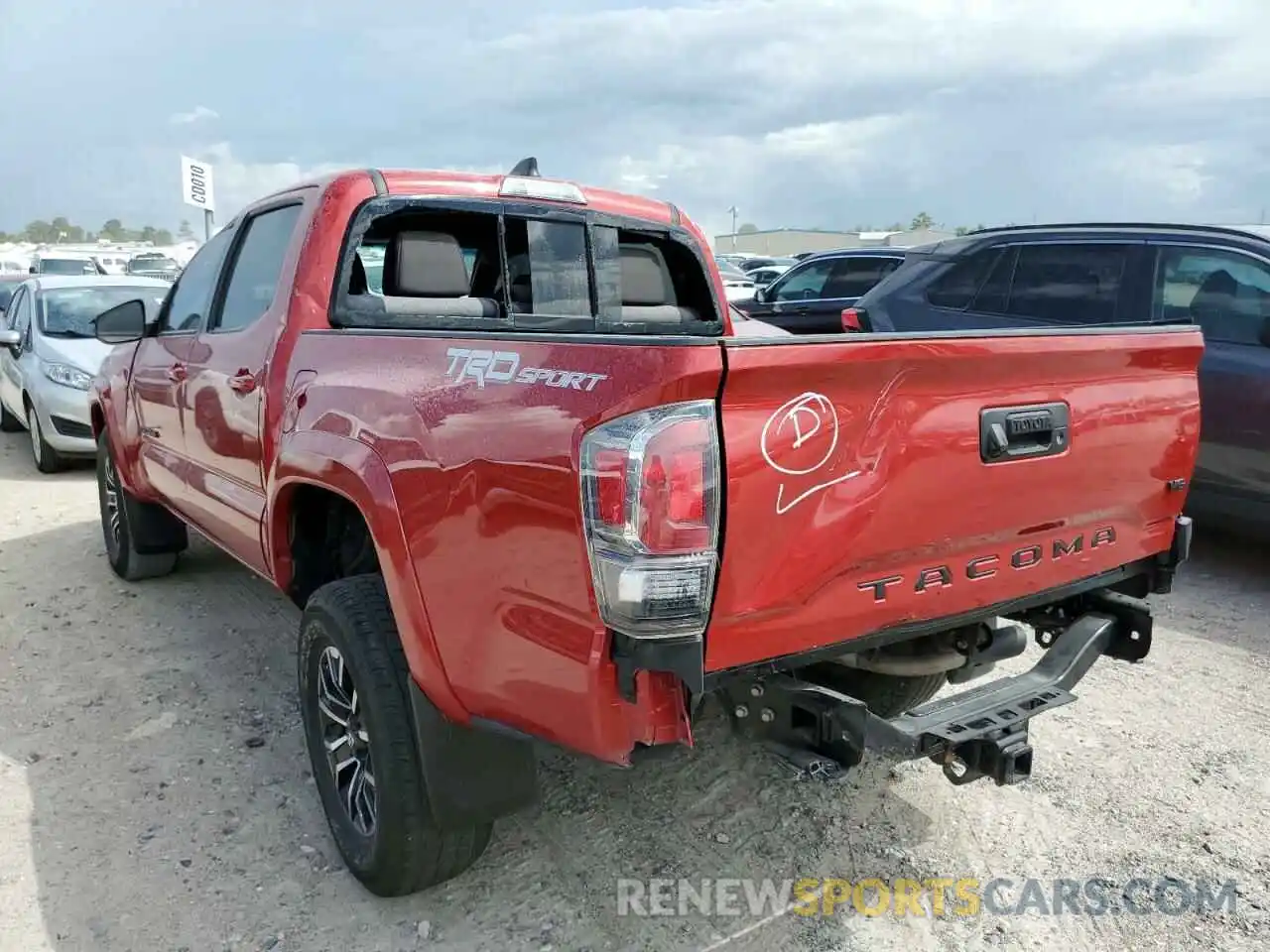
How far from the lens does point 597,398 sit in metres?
1.94

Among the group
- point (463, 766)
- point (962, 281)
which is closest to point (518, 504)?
point (463, 766)

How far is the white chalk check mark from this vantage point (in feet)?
6.43

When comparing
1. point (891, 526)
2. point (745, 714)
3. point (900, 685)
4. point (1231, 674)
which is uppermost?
point (891, 526)

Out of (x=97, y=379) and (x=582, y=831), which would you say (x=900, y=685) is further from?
(x=97, y=379)

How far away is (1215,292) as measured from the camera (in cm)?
530

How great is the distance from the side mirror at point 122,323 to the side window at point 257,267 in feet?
2.87

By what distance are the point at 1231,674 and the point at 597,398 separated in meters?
3.59

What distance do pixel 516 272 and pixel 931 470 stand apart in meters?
2.22

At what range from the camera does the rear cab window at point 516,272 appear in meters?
3.49

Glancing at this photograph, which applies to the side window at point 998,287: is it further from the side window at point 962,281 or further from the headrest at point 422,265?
the headrest at point 422,265

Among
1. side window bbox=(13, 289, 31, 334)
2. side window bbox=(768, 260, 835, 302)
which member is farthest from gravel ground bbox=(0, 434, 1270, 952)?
side window bbox=(768, 260, 835, 302)

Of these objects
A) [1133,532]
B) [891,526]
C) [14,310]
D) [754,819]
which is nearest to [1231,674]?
[1133,532]

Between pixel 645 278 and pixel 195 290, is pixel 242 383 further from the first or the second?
pixel 645 278

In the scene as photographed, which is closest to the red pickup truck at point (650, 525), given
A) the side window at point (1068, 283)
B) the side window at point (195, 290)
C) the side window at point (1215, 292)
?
the side window at point (195, 290)
